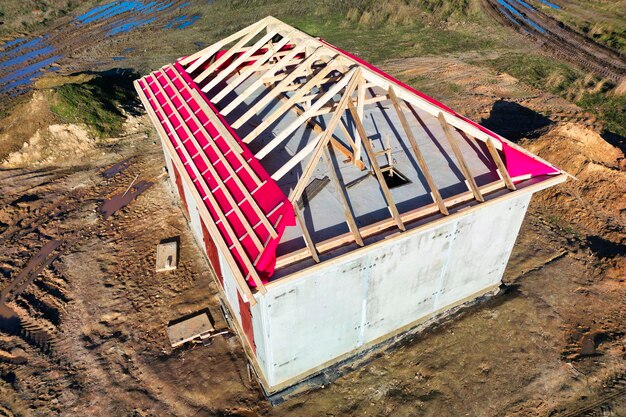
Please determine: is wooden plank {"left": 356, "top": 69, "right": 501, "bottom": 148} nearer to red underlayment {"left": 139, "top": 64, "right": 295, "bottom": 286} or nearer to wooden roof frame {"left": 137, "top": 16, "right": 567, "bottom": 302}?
wooden roof frame {"left": 137, "top": 16, "right": 567, "bottom": 302}

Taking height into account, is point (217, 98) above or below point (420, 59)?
above

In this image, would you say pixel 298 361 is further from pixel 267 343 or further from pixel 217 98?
pixel 217 98

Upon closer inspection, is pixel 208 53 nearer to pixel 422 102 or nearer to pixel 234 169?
pixel 234 169

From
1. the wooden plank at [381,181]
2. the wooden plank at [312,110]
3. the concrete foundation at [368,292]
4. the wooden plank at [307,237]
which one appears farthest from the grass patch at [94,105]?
the wooden plank at [307,237]

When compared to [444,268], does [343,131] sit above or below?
above

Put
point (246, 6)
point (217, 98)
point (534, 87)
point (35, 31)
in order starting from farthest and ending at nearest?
point (246, 6), point (35, 31), point (534, 87), point (217, 98)

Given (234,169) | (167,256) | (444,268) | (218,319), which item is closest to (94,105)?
(167,256)

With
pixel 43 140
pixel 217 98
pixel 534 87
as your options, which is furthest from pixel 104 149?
pixel 534 87

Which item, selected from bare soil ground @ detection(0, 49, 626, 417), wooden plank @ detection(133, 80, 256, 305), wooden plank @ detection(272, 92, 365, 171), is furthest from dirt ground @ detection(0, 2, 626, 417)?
wooden plank @ detection(272, 92, 365, 171)
